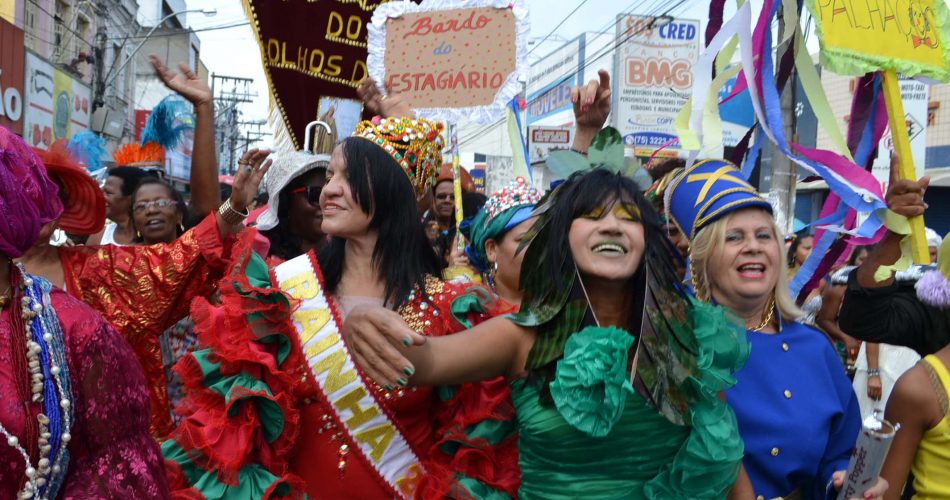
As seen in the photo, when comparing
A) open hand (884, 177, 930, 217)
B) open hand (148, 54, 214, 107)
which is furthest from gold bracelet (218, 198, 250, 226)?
open hand (884, 177, 930, 217)

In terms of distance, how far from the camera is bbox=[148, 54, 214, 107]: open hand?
340 cm

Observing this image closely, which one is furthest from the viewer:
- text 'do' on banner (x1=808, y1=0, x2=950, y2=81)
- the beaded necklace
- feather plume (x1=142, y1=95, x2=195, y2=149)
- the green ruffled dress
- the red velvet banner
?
feather plume (x1=142, y1=95, x2=195, y2=149)

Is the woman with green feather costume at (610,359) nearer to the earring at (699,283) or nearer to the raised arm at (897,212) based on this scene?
the earring at (699,283)

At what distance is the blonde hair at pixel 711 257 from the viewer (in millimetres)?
2703

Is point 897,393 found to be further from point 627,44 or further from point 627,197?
point 627,44

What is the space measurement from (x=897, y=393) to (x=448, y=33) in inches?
111

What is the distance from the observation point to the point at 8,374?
5.52 ft

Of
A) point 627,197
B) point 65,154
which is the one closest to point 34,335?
point 65,154

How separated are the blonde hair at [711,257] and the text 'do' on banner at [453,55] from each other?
198cm

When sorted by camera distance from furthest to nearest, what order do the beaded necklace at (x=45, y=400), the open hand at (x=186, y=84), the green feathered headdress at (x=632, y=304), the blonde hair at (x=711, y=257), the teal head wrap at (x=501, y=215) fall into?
the teal head wrap at (x=501, y=215) → the open hand at (x=186, y=84) → the blonde hair at (x=711, y=257) → the green feathered headdress at (x=632, y=304) → the beaded necklace at (x=45, y=400)

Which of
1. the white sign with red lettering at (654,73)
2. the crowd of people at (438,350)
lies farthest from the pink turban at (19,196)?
the white sign with red lettering at (654,73)

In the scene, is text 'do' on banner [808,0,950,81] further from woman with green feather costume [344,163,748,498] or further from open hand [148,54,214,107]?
open hand [148,54,214,107]

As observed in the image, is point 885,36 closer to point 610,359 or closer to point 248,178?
point 610,359

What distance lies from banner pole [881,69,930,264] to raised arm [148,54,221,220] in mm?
2400
